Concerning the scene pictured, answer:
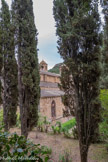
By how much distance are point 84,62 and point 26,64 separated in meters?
3.04

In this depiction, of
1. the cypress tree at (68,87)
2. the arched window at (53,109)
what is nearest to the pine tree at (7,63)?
the cypress tree at (68,87)

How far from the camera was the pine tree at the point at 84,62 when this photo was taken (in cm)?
388

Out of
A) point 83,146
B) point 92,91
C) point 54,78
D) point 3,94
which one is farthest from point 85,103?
point 54,78

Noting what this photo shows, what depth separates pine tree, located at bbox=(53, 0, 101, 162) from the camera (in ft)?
12.7

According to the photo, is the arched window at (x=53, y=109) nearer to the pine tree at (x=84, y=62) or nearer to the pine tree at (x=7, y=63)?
the pine tree at (x=7, y=63)

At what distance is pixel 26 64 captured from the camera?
Result: 5645mm

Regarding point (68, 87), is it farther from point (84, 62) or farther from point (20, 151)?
point (20, 151)

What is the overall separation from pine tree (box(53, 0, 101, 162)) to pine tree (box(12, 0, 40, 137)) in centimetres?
233

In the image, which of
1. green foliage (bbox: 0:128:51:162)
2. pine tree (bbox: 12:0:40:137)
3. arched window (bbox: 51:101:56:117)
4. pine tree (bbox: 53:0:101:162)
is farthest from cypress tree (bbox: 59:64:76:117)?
arched window (bbox: 51:101:56:117)

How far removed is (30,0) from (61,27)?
13.8 ft

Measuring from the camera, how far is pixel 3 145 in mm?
1679

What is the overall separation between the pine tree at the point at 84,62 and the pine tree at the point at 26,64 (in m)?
2.33

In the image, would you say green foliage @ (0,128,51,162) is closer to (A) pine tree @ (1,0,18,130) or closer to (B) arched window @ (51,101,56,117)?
(A) pine tree @ (1,0,18,130)

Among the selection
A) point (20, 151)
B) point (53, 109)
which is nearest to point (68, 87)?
point (20, 151)
